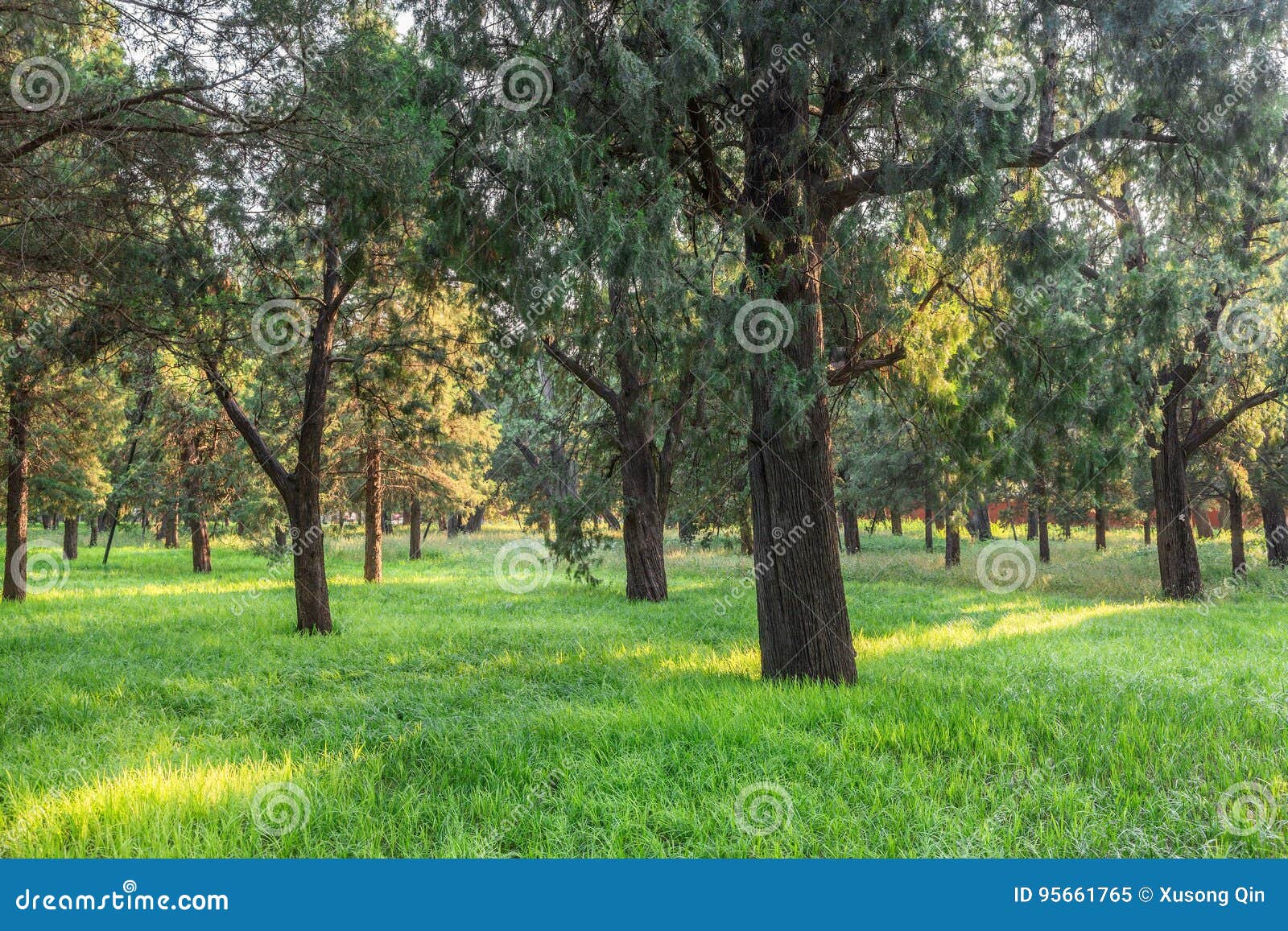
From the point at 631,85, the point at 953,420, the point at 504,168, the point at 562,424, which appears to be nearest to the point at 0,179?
the point at 504,168

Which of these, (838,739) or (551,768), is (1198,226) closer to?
(838,739)

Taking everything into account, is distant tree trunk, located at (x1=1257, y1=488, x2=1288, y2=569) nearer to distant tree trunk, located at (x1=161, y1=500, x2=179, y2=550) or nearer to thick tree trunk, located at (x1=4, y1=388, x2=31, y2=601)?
thick tree trunk, located at (x1=4, y1=388, x2=31, y2=601)

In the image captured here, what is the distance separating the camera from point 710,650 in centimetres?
845

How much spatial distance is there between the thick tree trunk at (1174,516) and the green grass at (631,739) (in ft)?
12.0

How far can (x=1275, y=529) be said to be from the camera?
2202cm

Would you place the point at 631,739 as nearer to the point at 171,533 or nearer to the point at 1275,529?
the point at 1275,529

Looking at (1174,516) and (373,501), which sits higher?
(373,501)

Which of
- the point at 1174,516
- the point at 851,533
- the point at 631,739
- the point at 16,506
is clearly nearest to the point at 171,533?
the point at 16,506

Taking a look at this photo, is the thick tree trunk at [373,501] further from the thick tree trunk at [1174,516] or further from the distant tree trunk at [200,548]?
the thick tree trunk at [1174,516]

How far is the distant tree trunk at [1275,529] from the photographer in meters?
20.7

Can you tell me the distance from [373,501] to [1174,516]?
55.6 ft

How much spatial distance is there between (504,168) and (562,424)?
29.5 feet

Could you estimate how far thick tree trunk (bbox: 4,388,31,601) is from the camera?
1352 cm

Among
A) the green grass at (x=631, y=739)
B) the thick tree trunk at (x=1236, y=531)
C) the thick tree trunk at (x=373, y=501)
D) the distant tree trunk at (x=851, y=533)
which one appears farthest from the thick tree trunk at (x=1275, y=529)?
the thick tree trunk at (x=373, y=501)
